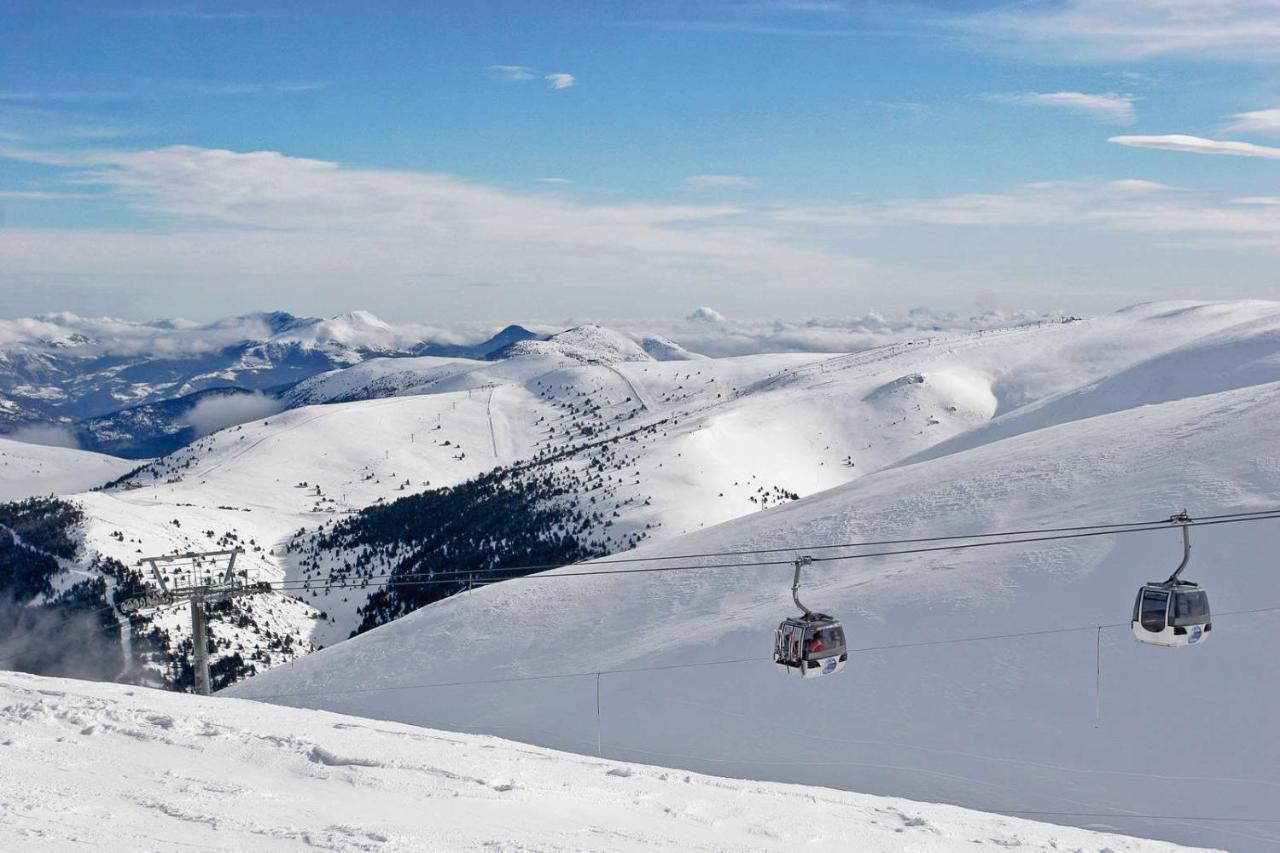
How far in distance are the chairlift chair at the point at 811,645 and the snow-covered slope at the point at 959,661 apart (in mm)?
7178

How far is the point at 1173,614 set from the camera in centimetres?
1903

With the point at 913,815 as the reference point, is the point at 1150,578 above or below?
above

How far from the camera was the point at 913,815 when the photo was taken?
17094mm

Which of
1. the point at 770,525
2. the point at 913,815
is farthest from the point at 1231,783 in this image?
the point at 770,525

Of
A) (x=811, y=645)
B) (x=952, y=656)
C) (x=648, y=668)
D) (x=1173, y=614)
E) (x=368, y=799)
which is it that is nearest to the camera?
(x=368, y=799)

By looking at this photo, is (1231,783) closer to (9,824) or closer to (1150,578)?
(1150,578)

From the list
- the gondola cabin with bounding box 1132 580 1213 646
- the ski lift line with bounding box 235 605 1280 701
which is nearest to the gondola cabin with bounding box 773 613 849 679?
the gondola cabin with bounding box 1132 580 1213 646

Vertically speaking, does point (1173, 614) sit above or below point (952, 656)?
above

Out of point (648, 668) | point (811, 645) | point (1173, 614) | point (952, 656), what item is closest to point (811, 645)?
point (811, 645)

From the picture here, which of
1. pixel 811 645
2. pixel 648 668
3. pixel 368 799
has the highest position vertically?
pixel 811 645

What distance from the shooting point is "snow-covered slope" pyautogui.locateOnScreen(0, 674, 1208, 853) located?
13281mm

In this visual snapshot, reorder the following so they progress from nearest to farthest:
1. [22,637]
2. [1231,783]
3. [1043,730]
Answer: [1231,783]
[1043,730]
[22,637]

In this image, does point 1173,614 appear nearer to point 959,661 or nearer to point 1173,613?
point 1173,613

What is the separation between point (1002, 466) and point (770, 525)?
37.9 ft
